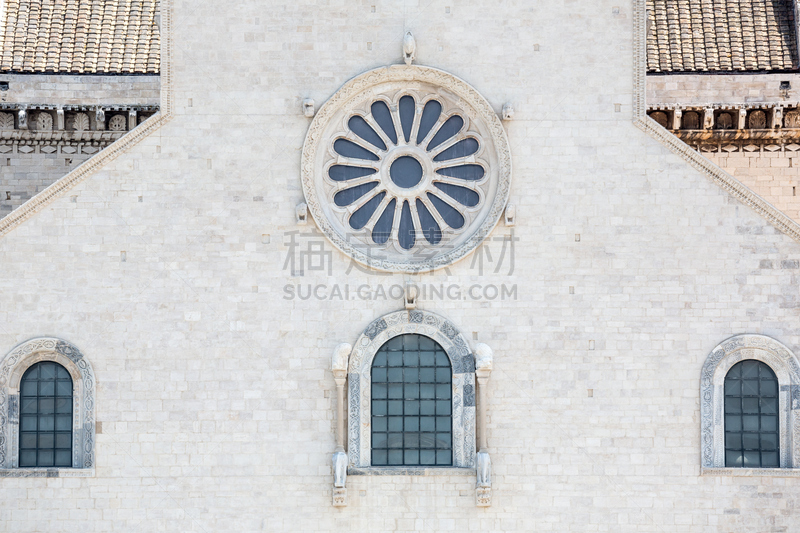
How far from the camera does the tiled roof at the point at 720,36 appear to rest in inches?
1204

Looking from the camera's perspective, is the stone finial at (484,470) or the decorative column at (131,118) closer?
the stone finial at (484,470)

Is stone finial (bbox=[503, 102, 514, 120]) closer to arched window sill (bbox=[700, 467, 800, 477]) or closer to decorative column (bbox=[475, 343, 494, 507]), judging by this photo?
decorative column (bbox=[475, 343, 494, 507])

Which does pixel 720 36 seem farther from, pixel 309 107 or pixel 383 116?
pixel 309 107

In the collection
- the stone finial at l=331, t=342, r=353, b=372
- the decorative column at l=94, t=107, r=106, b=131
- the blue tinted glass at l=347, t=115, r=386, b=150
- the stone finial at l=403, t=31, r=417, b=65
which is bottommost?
the stone finial at l=331, t=342, r=353, b=372

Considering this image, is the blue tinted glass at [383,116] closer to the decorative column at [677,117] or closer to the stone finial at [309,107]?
the stone finial at [309,107]

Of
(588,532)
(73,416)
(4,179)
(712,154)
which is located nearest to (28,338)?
(73,416)

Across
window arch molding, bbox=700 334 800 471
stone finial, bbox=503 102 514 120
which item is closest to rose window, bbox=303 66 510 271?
stone finial, bbox=503 102 514 120

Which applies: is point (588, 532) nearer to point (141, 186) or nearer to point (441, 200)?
point (441, 200)

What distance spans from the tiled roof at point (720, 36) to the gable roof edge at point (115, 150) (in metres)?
11.6

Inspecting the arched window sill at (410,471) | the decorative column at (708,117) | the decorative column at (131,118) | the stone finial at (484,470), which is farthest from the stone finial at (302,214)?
the decorative column at (708,117)

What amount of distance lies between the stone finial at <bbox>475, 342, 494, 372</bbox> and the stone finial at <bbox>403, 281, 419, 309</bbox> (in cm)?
155

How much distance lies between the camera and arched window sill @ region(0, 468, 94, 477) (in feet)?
81.4

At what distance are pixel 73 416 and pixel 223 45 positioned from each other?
812 cm

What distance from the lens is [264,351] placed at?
25.3 metres
